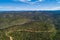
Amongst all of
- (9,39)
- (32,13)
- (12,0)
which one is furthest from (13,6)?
(9,39)

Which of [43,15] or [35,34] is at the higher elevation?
[43,15]

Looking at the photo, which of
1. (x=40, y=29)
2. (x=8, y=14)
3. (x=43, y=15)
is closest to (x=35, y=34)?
(x=40, y=29)

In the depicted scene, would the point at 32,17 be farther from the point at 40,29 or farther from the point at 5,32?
the point at 5,32

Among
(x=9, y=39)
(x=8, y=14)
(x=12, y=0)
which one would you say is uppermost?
(x=12, y=0)

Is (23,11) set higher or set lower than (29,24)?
higher

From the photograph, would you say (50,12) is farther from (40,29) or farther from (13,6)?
(13,6)

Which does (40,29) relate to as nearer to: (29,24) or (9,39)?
(29,24)

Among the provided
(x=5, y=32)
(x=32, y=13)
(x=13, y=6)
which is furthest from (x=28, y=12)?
(x=5, y=32)

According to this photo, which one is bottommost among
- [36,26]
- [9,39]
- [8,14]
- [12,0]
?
[9,39]
